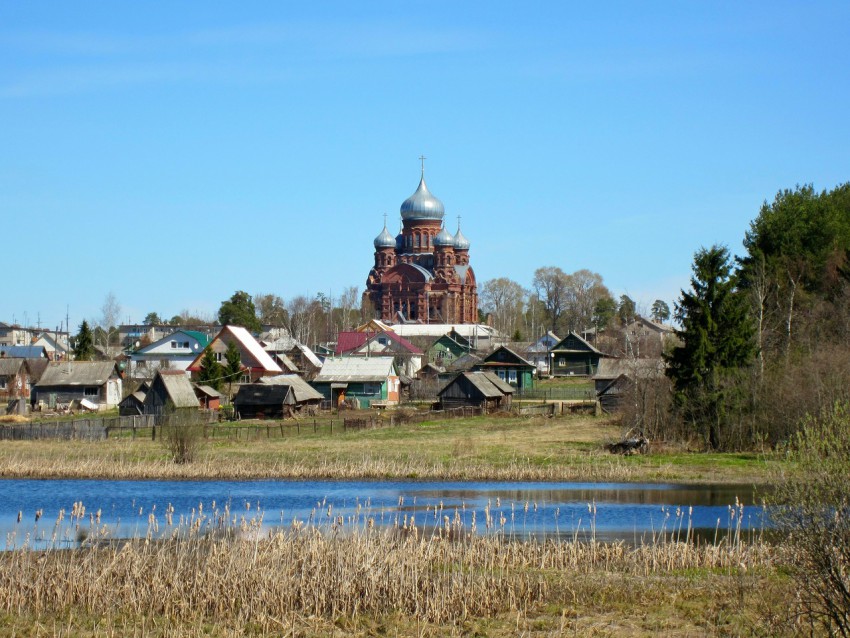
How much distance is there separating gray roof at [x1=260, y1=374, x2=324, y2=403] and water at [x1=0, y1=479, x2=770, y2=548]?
24186mm

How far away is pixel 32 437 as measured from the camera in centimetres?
4656

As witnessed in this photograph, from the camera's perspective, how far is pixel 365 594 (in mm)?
16703

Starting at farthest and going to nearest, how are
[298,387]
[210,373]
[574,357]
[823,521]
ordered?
[574,357] → [210,373] → [298,387] → [823,521]

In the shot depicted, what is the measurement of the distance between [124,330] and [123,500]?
4835 inches

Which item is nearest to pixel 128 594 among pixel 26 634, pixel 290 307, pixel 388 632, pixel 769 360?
pixel 26 634

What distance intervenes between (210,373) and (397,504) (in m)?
38.5

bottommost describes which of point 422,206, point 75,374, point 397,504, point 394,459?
point 397,504

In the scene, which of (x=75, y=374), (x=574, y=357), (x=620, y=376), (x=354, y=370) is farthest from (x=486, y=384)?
(x=574, y=357)

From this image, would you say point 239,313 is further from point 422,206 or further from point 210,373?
point 210,373

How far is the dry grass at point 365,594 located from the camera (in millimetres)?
15664

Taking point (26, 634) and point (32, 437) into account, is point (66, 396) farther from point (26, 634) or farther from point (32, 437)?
point (26, 634)

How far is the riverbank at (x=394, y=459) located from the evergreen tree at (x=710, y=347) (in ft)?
6.45

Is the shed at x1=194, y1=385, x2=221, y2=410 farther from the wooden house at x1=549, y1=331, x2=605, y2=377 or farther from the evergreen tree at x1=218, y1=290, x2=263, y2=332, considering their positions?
the evergreen tree at x1=218, y1=290, x2=263, y2=332

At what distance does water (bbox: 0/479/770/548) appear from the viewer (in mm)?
24672
